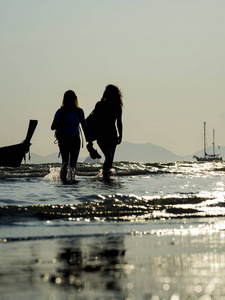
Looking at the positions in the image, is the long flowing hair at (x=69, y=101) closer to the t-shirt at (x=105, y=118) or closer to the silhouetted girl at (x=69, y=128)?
the silhouetted girl at (x=69, y=128)

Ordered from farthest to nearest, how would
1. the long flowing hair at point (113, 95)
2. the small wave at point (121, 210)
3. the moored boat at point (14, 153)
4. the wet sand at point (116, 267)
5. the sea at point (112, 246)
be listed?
the moored boat at point (14, 153) < the long flowing hair at point (113, 95) < the small wave at point (121, 210) < the sea at point (112, 246) < the wet sand at point (116, 267)

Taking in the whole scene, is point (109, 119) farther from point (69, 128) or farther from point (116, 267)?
point (116, 267)

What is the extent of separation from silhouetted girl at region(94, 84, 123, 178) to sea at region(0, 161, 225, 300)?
4.48 meters

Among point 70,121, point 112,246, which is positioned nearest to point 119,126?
point 70,121

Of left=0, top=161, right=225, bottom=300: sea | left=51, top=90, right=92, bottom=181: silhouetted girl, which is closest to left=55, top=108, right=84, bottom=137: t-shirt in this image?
left=51, top=90, right=92, bottom=181: silhouetted girl

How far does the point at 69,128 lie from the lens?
43.5ft

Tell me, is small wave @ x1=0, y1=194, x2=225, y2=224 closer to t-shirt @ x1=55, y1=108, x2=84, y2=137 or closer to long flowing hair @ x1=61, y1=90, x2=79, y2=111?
t-shirt @ x1=55, y1=108, x2=84, y2=137

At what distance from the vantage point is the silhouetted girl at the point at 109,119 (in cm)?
1366

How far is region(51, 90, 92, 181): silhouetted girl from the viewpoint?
43.4 ft

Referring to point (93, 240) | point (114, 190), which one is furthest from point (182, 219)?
point (114, 190)

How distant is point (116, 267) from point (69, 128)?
9.34 m

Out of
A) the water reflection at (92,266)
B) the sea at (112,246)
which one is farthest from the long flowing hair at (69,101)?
the water reflection at (92,266)

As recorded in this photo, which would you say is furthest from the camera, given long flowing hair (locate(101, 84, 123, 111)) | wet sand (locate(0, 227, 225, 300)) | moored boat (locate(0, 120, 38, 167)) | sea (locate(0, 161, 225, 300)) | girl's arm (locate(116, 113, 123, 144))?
moored boat (locate(0, 120, 38, 167))

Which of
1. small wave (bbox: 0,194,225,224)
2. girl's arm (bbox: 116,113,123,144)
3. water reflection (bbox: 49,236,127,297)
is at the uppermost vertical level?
girl's arm (bbox: 116,113,123,144)
